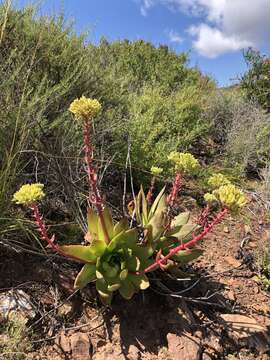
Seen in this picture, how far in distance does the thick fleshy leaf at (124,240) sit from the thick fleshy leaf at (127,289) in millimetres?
232

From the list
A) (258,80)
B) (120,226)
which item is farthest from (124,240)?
(258,80)

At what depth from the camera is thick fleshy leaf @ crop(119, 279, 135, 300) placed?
260 cm

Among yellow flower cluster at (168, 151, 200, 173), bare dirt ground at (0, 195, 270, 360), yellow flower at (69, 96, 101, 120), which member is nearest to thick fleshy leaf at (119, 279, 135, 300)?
bare dirt ground at (0, 195, 270, 360)

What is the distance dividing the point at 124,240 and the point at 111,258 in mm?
173

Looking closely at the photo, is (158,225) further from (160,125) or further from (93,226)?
(160,125)

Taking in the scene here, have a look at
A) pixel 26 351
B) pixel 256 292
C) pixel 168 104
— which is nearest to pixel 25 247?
pixel 26 351

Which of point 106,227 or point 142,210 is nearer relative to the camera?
point 106,227

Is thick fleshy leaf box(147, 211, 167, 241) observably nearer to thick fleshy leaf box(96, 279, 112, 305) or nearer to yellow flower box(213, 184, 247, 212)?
thick fleshy leaf box(96, 279, 112, 305)

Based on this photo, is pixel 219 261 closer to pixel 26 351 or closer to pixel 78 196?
pixel 78 196

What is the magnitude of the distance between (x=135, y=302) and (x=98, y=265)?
0.46m

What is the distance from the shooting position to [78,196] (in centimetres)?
343

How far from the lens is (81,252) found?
8.47 feet

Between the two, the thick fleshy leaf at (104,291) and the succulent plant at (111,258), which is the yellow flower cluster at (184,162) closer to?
the succulent plant at (111,258)

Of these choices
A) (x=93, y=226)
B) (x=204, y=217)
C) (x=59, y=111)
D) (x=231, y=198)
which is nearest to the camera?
(x=231, y=198)
